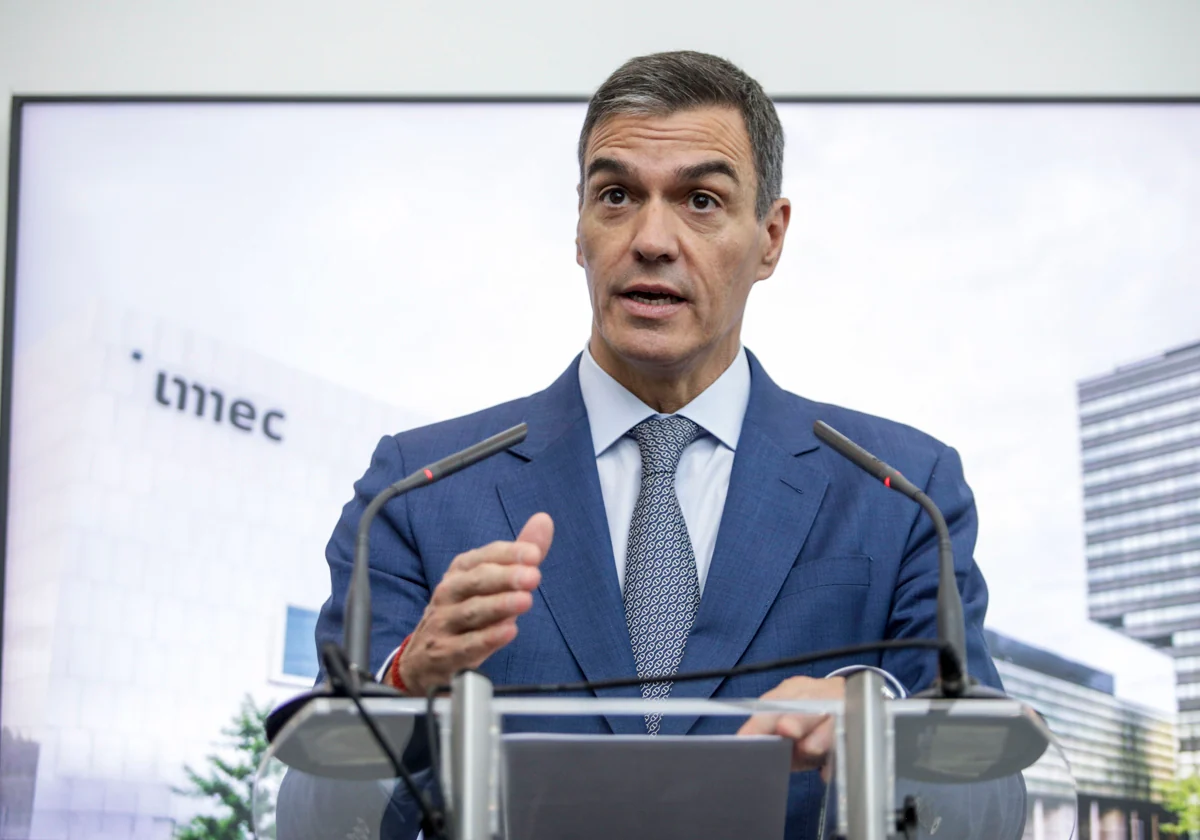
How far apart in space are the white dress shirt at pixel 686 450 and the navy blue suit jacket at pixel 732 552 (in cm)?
4

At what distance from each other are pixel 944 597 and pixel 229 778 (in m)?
2.09

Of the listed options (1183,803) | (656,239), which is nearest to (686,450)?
(656,239)

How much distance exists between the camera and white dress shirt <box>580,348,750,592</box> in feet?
6.14

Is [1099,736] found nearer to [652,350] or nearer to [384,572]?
[652,350]

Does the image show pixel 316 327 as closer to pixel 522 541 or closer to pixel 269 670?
pixel 269 670

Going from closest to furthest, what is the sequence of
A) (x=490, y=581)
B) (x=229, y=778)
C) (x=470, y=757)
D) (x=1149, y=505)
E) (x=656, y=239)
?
(x=470, y=757)
(x=490, y=581)
(x=656, y=239)
(x=229, y=778)
(x=1149, y=505)

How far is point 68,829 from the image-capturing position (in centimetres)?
292

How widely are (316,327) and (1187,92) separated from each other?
2168 mm

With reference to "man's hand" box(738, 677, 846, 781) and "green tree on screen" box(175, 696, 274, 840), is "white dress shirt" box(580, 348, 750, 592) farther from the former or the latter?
"green tree on screen" box(175, 696, 274, 840)

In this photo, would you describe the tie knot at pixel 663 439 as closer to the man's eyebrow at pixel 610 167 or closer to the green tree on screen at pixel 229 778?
the man's eyebrow at pixel 610 167

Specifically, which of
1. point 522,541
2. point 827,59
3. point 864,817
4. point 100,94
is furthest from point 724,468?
point 100,94

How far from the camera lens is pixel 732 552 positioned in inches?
69.7

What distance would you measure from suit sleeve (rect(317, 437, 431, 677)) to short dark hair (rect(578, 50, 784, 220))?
62 centimetres

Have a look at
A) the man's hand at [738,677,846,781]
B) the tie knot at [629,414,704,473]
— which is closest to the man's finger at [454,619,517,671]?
the man's hand at [738,677,846,781]
